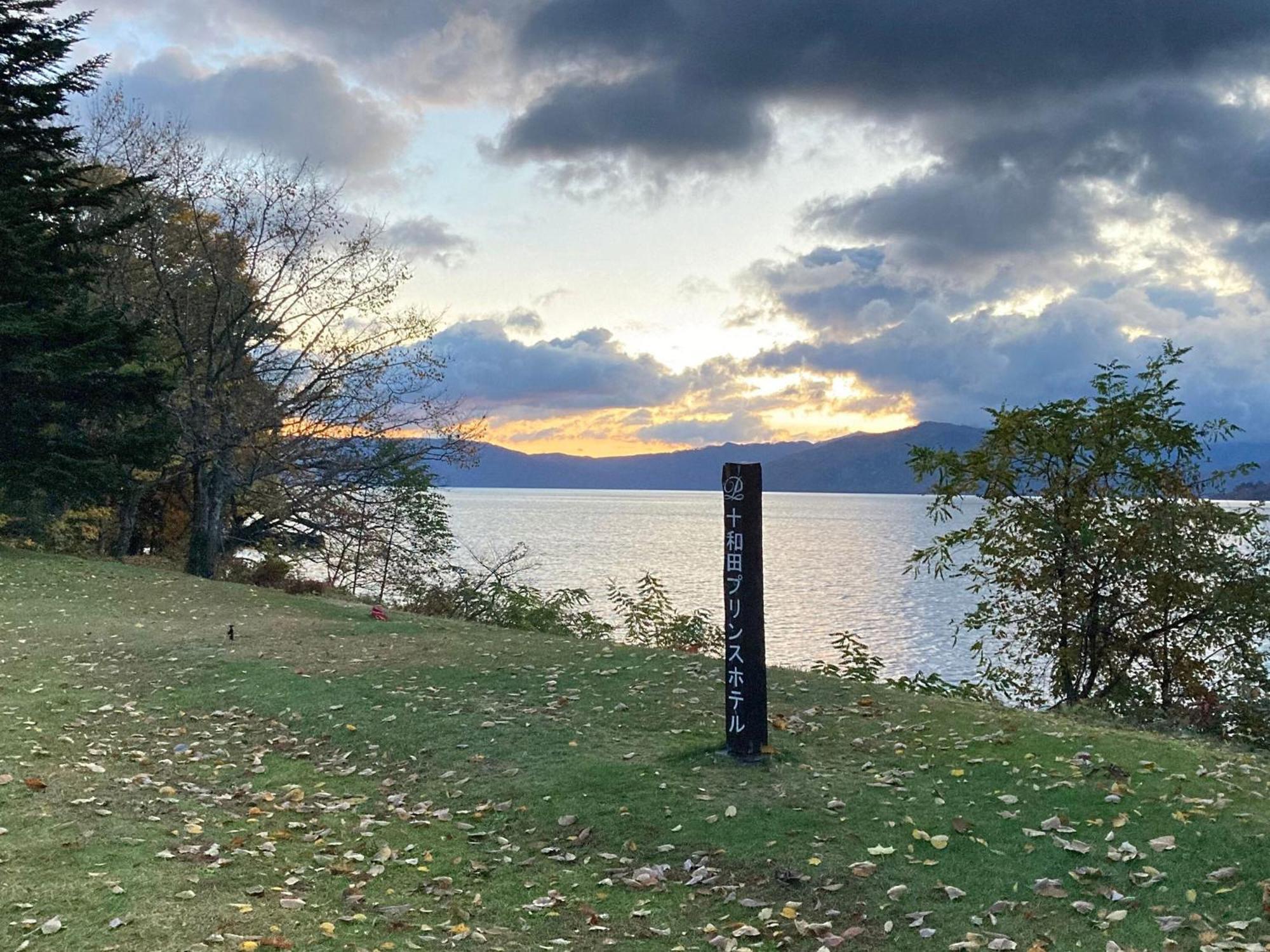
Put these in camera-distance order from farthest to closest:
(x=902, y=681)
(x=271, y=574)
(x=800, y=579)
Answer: (x=800, y=579), (x=271, y=574), (x=902, y=681)

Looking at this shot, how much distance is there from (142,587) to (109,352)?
7035mm

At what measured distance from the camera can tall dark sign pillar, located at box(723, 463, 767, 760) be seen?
30.2 ft

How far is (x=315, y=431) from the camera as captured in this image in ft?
103

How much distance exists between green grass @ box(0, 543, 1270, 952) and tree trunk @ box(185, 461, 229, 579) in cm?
1771

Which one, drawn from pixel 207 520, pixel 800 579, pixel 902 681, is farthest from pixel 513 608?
pixel 800 579

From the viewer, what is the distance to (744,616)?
9.44 meters

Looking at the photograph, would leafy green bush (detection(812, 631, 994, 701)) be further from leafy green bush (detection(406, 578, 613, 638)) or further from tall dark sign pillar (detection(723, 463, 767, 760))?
leafy green bush (detection(406, 578, 613, 638))

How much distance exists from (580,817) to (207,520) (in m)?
26.2

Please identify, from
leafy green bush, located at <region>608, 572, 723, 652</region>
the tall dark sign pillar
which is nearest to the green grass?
the tall dark sign pillar

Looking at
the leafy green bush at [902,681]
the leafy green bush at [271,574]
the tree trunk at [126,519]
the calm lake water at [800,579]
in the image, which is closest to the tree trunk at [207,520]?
the leafy green bush at [271,574]

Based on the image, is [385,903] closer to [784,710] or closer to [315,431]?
[784,710]

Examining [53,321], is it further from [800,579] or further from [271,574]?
[800,579]

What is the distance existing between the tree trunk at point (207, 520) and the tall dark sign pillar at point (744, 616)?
24.7 meters

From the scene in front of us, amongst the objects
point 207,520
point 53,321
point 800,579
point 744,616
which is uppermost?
point 53,321
